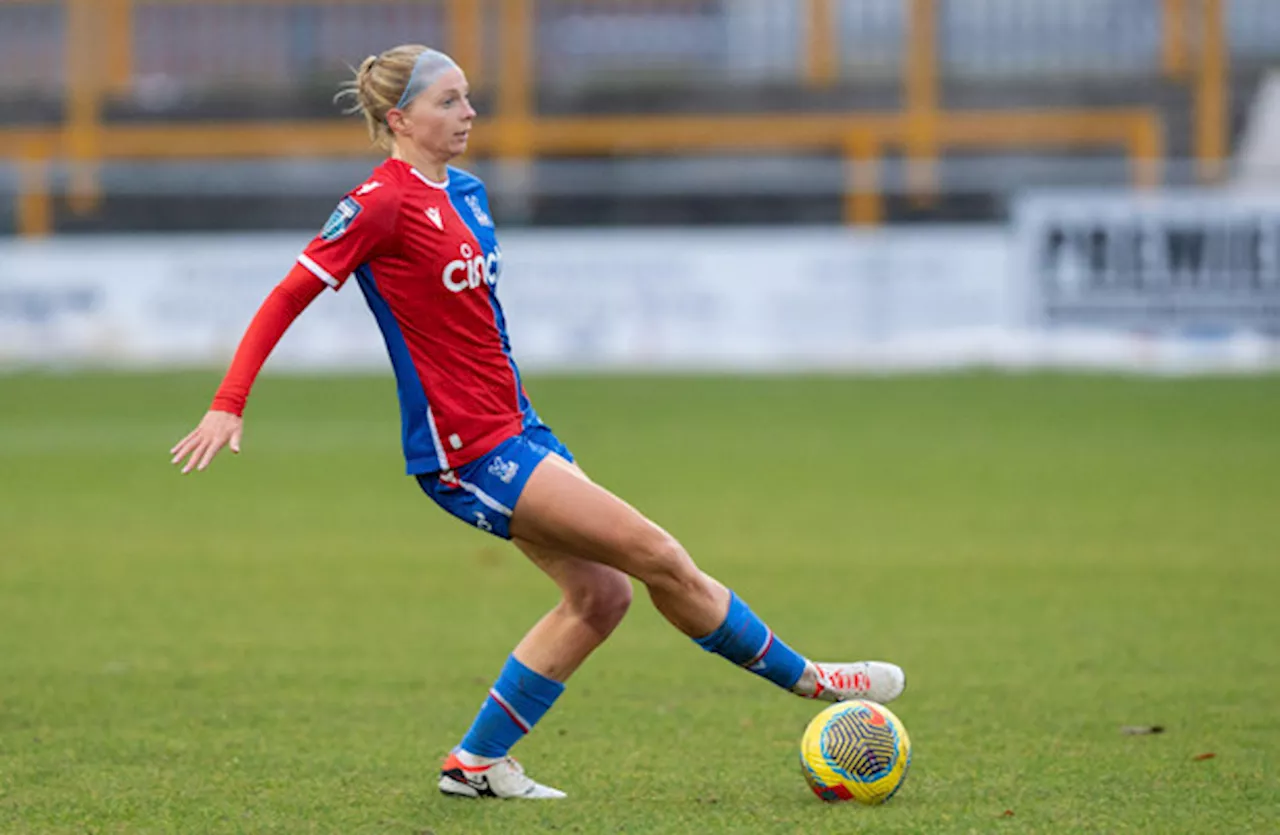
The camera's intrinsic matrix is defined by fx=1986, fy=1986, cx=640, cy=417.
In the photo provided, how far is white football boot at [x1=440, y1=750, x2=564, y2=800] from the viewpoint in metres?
5.75

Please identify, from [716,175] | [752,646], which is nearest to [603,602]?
[752,646]

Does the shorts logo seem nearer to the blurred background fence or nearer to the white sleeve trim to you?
the white sleeve trim

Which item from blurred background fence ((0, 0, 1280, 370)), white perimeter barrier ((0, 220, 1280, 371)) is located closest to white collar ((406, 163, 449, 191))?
white perimeter barrier ((0, 220, 1280, 371))

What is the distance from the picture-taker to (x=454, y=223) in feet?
18.0

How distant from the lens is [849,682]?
5.66 meters

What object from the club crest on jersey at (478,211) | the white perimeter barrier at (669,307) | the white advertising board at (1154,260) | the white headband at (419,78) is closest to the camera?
the white headband at (419,78)

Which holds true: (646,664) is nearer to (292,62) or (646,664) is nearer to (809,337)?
(809,337)

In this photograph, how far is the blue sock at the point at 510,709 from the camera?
18.9ft

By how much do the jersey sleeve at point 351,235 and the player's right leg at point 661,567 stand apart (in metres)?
0.76

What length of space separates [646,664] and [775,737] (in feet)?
5.17

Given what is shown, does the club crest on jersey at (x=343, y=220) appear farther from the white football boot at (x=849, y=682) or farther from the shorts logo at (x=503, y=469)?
the white football boot at (x=849, y=682)

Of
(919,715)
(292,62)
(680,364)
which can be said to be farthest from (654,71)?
(919,715)

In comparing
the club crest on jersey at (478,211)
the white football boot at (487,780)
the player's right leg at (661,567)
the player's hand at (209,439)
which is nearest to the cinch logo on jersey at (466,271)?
the club crest on jersey at (478,211)

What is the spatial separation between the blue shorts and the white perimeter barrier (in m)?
16.5
